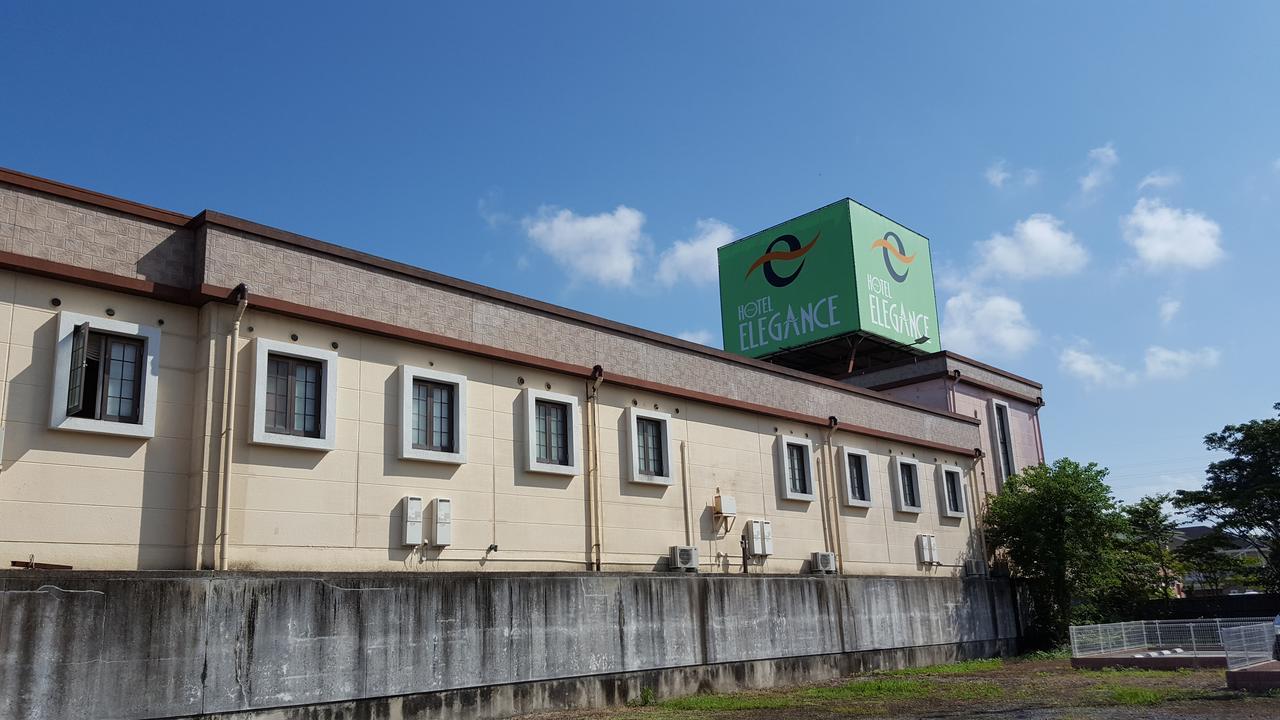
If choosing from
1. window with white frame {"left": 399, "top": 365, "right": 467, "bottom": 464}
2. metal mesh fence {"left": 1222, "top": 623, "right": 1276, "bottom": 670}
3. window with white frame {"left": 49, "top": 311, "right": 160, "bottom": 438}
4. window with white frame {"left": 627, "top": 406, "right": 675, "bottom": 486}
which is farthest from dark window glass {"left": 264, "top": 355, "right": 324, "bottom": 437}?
metal mesh fence {"left": 1222, "top": 623, "right": 1276, "bottom": 670}

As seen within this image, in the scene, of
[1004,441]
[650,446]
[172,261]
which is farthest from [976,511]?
[172,261]

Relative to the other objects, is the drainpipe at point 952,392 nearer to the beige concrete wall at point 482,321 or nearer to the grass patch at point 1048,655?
the beige concrete wall at point 482,321

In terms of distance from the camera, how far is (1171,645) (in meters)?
24.2

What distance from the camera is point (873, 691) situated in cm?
1806

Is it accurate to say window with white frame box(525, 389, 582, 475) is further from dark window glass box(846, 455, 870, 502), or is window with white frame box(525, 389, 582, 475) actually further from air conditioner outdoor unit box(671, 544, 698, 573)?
dark window glass box(846, 455, 870, 502)

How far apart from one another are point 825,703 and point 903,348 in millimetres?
19167

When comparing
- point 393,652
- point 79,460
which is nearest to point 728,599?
point 393,652

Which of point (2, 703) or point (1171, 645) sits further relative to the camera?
point (1171, 645)

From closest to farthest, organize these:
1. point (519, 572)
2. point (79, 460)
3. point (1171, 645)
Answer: point (79, 460), point (519, 572), point (1171, 645)

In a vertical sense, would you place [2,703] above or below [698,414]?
below

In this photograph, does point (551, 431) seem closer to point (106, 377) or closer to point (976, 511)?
point (106, 377)

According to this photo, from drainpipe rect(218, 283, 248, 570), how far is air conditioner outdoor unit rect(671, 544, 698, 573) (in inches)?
348

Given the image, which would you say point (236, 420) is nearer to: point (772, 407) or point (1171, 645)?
point (772, 407)

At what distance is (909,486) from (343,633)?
57.6ft
